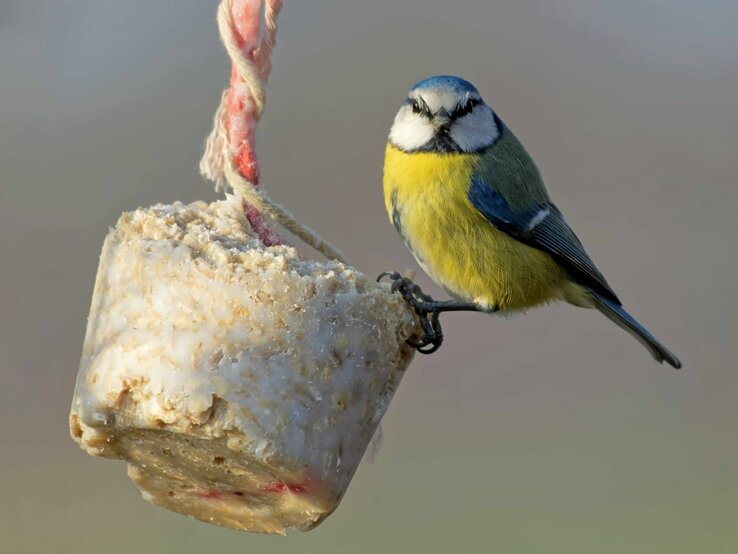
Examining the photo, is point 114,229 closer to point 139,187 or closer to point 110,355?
point 110,355

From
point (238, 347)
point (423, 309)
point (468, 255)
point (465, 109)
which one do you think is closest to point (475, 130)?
point (465, 109)

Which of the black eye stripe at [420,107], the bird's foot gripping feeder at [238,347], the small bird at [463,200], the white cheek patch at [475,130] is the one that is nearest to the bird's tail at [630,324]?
the small bird at [463,200]

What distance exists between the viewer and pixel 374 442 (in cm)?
118

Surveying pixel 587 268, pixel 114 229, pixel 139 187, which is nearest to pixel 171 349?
pixel 114 229

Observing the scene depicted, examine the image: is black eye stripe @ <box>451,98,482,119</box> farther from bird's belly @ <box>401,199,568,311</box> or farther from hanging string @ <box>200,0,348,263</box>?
hanging string @ <box>200,0,348,263</box>

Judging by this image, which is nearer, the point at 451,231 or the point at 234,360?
the point at 234,360

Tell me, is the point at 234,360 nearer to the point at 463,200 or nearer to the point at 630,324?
the point at 463,200

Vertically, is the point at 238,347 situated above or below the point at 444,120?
below

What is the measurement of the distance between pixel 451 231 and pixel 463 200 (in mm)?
45

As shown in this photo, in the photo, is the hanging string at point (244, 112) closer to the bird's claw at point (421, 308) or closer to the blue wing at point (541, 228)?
the bird's claw at point (421, 308)

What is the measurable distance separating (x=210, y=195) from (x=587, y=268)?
1198 mm

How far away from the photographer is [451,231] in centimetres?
132

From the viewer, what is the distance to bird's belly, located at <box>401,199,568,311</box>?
4.33 feet

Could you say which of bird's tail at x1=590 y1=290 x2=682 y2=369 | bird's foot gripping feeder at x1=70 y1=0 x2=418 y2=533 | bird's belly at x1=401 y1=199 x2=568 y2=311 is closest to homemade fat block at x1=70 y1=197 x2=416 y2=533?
bird's foot gripping feeder at x1=70 y1=0 x2=418 y2=533
